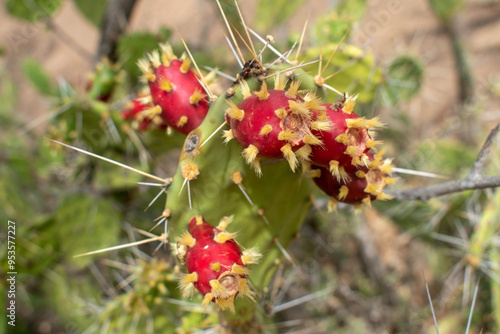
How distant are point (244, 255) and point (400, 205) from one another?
53.1 inches

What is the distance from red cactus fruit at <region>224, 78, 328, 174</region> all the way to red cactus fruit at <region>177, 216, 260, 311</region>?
0.22 meters

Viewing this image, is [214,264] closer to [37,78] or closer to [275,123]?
[275,123]

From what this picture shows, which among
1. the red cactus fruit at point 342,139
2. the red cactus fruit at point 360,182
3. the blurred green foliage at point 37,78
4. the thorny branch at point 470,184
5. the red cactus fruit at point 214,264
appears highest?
the blurred green foliage at point 37,78

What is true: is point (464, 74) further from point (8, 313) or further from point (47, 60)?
point (47, 60)

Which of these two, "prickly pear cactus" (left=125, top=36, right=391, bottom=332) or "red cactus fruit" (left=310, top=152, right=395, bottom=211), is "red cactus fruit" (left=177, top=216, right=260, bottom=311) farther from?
"red cactus fruit" (left=310, top=152, right=395, bottom=211)

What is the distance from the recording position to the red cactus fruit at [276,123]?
2.51ft

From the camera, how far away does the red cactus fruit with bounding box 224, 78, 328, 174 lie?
0.77m

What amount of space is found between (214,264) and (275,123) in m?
0.32

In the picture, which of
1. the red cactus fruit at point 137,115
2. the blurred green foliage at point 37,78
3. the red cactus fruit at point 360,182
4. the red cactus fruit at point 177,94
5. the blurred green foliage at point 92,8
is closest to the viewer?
the red cactus fruit at point 360,182

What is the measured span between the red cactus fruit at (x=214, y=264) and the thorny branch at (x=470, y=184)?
67 cm

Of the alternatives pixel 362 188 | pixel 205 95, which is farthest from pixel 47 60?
pixel 362 188

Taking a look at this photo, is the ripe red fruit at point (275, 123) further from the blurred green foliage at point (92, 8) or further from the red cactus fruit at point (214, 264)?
the blurred green foliage at point (92, 8)

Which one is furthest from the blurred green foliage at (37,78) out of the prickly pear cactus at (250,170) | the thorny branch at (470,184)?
the thorny branch at (470,184)

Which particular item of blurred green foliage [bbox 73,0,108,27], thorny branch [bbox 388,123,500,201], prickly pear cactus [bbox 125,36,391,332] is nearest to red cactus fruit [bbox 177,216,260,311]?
prickly pear cactus [bbox 125,36,391,332]
